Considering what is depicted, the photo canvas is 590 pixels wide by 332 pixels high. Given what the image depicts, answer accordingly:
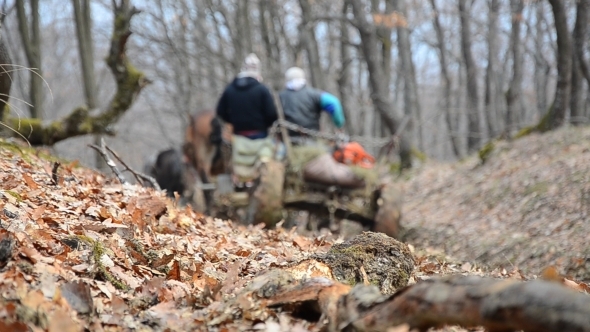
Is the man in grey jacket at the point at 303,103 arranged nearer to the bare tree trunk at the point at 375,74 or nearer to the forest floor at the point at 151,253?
the forest floor at the point at 151,253

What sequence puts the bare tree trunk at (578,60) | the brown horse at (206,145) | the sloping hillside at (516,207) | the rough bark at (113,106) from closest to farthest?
the sloping hillside at (516,207) → the rough bark at (113,106) → the brown horse at (206,145) → the bare tree trunk at (578,60)

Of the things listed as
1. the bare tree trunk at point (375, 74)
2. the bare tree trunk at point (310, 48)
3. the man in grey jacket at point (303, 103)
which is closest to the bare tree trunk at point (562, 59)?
the bare tree trunk at point (375, 74)

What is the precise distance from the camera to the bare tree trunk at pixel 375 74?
1540 cm

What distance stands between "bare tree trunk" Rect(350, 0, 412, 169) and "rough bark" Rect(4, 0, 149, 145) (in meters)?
8.37

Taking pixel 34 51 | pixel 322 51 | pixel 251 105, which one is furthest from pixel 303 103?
pixel 322 51

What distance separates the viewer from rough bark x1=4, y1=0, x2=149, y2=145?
7.76 m

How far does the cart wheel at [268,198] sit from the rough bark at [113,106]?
6.68 feet

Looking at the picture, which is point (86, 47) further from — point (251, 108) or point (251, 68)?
point (251, 108)

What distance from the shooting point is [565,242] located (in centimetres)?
690

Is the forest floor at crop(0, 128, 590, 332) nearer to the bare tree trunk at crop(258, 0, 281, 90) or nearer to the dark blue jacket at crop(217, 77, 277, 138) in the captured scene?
the dark blue jacket at crop(217, 77, 277, 138)

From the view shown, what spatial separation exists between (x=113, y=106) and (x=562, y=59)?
8.84 meters

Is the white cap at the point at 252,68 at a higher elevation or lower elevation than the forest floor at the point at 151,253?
higher

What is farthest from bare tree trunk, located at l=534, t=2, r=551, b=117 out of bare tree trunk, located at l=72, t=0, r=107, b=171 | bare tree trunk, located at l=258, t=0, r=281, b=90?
bare tree trunk, located at l=72, t=0, r=107, b=171

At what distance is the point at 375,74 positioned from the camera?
15773 mm
